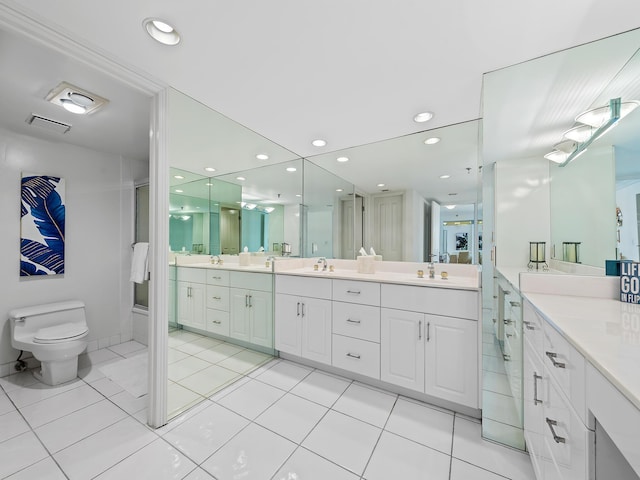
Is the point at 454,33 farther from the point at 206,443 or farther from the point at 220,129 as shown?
the point at 206,443

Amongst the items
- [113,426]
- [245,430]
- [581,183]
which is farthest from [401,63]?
A: [113,426]

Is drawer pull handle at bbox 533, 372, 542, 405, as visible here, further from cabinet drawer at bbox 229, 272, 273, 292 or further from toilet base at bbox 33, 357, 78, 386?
toilet base at bbox 33, 357, 78, 386

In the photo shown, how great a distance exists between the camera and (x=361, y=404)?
6.21 ft

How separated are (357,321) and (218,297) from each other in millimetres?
1500

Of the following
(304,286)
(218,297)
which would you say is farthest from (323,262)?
(218,297)

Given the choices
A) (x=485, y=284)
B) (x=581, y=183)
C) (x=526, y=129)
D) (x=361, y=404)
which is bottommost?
Result: (x=361, y=404)

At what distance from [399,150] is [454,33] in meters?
1.21

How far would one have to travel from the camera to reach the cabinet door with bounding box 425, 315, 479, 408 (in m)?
1.71

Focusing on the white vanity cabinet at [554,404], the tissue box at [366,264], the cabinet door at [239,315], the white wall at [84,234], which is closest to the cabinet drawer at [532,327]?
the white vanity cabinet at [554,404]

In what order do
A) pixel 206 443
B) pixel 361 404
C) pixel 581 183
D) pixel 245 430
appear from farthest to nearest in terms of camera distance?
pixel 361 404, pixel 245 430, pixel 206 443, pixel 581 183

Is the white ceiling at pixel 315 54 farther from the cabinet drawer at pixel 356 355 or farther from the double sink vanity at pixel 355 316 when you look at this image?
the cabinet drawer at pixel 356 355

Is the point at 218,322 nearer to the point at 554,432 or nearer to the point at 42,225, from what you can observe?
the point at 42,225

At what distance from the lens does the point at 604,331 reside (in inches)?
32.7

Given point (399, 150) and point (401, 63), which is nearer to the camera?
point (401, 63)
